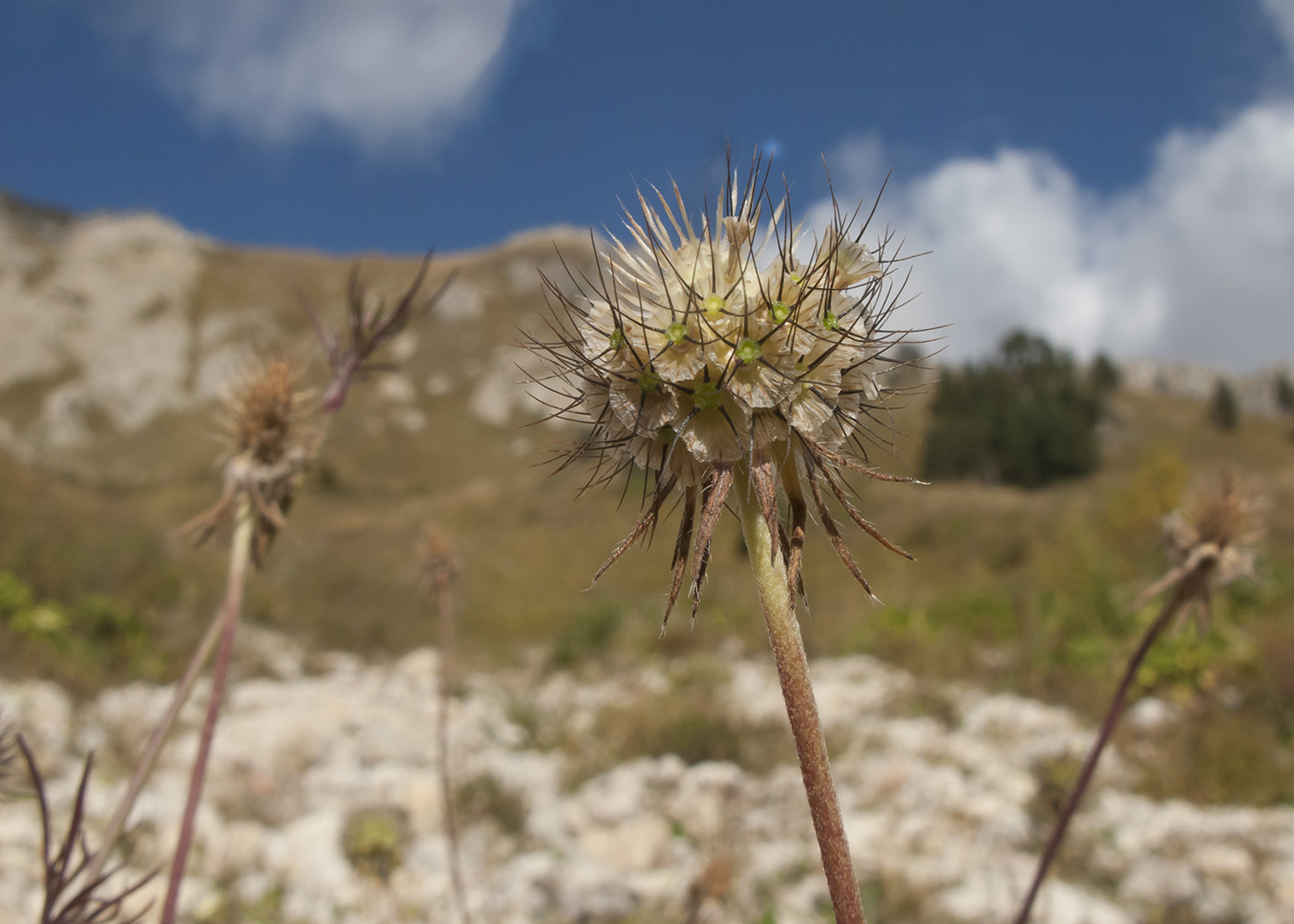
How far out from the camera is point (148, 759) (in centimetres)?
198

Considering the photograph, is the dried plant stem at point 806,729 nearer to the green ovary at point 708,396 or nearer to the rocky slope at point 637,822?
the green ovary at point 708,396

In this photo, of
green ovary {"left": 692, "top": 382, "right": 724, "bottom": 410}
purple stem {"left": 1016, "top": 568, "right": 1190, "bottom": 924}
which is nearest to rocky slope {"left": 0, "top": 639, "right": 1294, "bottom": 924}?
purple stem {"left": 1016, "top": 568, "right": 1190, "bottom": 924}

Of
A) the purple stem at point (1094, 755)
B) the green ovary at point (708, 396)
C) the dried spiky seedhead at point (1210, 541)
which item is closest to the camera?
the green ovary at point (708, 396)

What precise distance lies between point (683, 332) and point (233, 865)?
20.8 ft

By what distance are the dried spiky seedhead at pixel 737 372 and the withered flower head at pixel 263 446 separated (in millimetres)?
1188

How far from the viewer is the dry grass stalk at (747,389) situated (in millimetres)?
1491

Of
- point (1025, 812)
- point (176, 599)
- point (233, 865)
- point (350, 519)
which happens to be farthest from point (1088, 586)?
point (350, 519)

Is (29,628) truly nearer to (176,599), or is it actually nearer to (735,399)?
(176,599)

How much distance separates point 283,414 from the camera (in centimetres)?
269

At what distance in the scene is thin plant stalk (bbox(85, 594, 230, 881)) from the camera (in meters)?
1.81

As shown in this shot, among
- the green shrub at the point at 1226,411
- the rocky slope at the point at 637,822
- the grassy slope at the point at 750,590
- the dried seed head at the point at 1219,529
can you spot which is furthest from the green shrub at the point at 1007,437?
the dried seed head at the point at 1219,529

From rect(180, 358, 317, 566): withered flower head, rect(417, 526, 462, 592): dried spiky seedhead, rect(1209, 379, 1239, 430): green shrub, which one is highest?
rect(1209, 379, 1239, 430): green shrub

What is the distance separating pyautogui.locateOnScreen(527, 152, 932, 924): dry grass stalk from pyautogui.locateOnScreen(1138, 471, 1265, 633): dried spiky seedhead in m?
2.02

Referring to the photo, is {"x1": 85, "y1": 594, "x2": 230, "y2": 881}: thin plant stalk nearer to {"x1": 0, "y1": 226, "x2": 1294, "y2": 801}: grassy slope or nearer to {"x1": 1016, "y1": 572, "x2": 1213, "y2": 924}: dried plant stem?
{"x1": 0, "y1": 226, "x2": 1294, "y2": 801}: grassy slope
